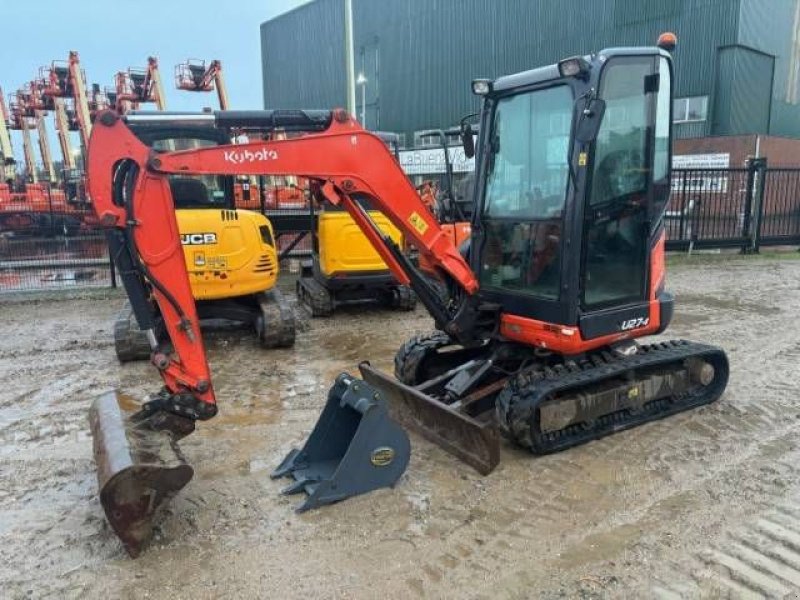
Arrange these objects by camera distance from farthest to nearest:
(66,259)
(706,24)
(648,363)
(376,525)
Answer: (706,24) < (66,259) < (648,363) < (376,525)

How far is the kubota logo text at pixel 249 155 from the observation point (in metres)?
3.65

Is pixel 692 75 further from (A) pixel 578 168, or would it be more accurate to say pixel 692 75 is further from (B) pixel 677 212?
(A) pixel 578 168

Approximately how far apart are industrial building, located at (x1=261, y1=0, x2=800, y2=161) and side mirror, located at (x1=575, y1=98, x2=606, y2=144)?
770 inches

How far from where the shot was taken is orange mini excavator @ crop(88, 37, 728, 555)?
3525 mm

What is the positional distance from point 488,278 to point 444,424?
115cm

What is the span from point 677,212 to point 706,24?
10978 millimetres

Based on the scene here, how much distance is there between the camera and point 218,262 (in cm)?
652

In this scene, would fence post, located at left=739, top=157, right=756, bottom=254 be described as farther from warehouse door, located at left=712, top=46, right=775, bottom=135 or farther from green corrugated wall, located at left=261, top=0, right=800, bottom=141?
green corrugated wall, located at left=261, top=0, right=800, bottom=141

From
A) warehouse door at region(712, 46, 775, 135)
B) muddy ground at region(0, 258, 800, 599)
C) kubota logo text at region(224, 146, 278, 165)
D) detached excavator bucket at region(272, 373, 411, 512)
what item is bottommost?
muddy ground at region(0, 258, 800, 599)

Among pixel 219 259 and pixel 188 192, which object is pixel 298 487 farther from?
pixel 188 192

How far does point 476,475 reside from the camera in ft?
12.8

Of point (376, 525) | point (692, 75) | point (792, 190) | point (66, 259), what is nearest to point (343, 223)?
point (376, 525)

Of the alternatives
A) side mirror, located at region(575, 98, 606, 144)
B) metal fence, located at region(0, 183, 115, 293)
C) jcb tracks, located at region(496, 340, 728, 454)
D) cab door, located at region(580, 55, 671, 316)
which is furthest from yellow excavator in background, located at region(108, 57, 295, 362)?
side mirror, located at region(575, 98, 606, 144)

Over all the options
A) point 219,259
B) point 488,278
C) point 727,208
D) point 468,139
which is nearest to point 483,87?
point 468,139
